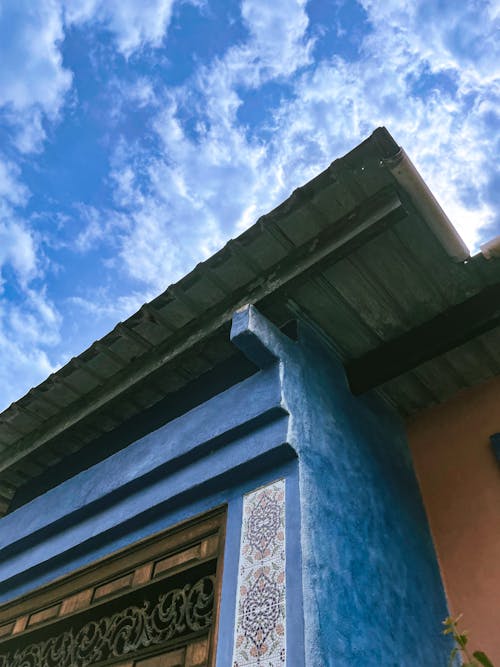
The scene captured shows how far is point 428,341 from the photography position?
325 cm

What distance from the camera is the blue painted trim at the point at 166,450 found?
2791 millimetres

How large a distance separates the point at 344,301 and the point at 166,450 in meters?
1.37

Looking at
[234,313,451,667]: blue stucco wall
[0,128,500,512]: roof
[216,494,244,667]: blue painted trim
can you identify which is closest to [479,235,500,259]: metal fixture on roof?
[0,128,500,512]: roof

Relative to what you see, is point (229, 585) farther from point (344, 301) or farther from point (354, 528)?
point (344, 301)

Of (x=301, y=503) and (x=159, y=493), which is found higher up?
(x=159, y=493)

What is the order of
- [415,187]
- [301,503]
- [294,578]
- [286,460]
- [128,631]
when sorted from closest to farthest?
[294,578] < [301,503] < [286,460] < [415,187] < [128,631]

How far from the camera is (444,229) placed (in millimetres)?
2717

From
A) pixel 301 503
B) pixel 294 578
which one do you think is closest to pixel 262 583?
pixel 294 578

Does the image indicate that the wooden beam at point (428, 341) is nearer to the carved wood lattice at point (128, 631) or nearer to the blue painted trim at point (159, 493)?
the blue painted trim at point (159, 493)

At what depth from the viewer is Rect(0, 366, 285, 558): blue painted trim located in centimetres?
279

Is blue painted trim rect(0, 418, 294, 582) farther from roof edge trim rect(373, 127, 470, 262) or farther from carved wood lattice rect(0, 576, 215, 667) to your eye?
roof edge trim rect(373, 127, 470, 262)

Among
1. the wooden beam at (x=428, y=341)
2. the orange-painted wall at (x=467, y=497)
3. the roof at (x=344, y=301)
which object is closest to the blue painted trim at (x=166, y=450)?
the roof at (x=344, y=301)

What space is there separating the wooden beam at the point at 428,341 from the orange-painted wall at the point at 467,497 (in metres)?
0.62

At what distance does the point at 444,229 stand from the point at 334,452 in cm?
125
